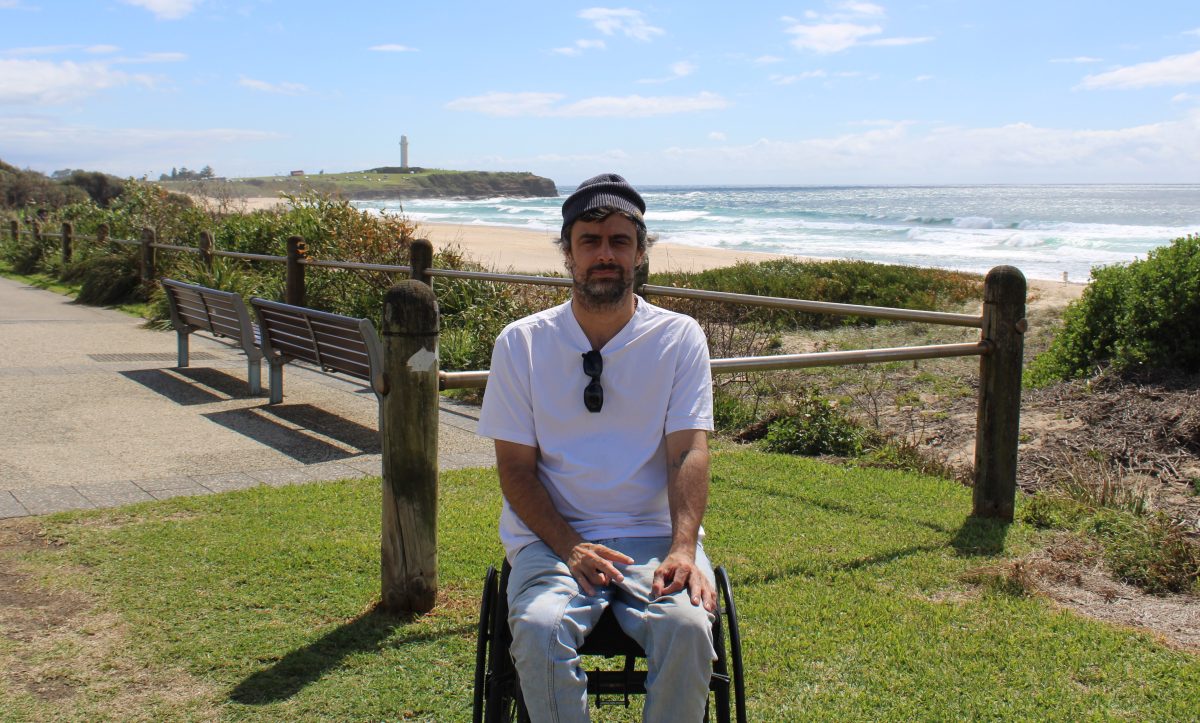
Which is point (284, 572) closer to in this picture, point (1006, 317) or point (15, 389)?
point (1006, 317)

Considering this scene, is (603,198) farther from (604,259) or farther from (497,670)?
(497,670)

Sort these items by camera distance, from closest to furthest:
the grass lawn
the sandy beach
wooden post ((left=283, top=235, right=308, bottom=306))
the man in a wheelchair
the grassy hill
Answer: the man in a wheelchair < the grass lawn < wooden post ((left=283, top=235, right=308, bottom=306)) < the sandy beach < the grassy hill

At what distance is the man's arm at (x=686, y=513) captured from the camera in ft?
8.38

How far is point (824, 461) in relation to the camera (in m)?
6.61

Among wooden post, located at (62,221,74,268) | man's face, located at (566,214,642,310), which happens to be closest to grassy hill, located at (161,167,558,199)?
wooden post, located at (62,221,74,268)

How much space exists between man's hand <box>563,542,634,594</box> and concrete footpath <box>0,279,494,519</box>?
3.43 m

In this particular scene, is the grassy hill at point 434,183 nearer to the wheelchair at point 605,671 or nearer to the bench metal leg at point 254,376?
the bench metal leg at point 254,376

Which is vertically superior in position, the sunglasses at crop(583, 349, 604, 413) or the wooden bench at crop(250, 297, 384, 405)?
the sunglasses at crop(583, 349, 604, 413)

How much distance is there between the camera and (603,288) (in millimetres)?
2914

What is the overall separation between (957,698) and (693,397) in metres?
1.35

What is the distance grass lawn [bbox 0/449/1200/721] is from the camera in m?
3.21

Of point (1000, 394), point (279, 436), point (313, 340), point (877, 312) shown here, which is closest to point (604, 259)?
point (877, 312)

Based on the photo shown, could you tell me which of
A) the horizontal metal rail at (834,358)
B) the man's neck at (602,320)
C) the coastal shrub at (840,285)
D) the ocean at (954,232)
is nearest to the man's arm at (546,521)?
the man's neck at (602,320)

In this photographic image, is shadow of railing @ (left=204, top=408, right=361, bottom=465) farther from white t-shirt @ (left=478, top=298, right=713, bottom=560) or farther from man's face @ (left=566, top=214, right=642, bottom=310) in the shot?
man's face @ (left=566, top=214, right=642, bottom=310)
